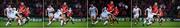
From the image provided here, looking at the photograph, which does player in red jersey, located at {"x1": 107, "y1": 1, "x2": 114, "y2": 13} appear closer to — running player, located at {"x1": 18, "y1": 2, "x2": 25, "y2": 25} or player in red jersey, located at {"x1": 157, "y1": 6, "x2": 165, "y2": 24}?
player in red jersey, located at {"x1": 157, "y1": 6, "x2": 165, "y2": 24}

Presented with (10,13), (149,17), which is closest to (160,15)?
(149,17)

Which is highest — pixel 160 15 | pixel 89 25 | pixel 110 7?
pixel 110 7

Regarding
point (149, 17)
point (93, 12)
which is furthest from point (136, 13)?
point (93, 12)

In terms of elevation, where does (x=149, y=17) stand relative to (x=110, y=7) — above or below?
below

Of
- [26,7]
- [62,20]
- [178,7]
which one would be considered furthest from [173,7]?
[26,7]

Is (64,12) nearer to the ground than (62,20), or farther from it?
farther from it

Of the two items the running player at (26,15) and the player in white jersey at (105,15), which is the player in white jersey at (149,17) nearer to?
Result: the player in white jersey at (105,15)

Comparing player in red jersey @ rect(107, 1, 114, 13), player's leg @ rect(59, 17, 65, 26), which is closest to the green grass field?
player's leg @ rect(59, 17, 65, 26)

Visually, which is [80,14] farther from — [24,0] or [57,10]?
[24,0]

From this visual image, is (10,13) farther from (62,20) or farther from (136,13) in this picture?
(136,13)

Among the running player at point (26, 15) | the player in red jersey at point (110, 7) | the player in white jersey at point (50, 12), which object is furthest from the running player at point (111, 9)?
the running player at point (26, 15)

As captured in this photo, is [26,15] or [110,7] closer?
[110,7]

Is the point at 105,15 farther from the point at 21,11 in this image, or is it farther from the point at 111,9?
the point at 21,11

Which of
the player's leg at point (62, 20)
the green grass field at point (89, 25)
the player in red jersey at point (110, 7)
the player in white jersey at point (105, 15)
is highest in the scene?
the player in red jersey at point (110, 7)
